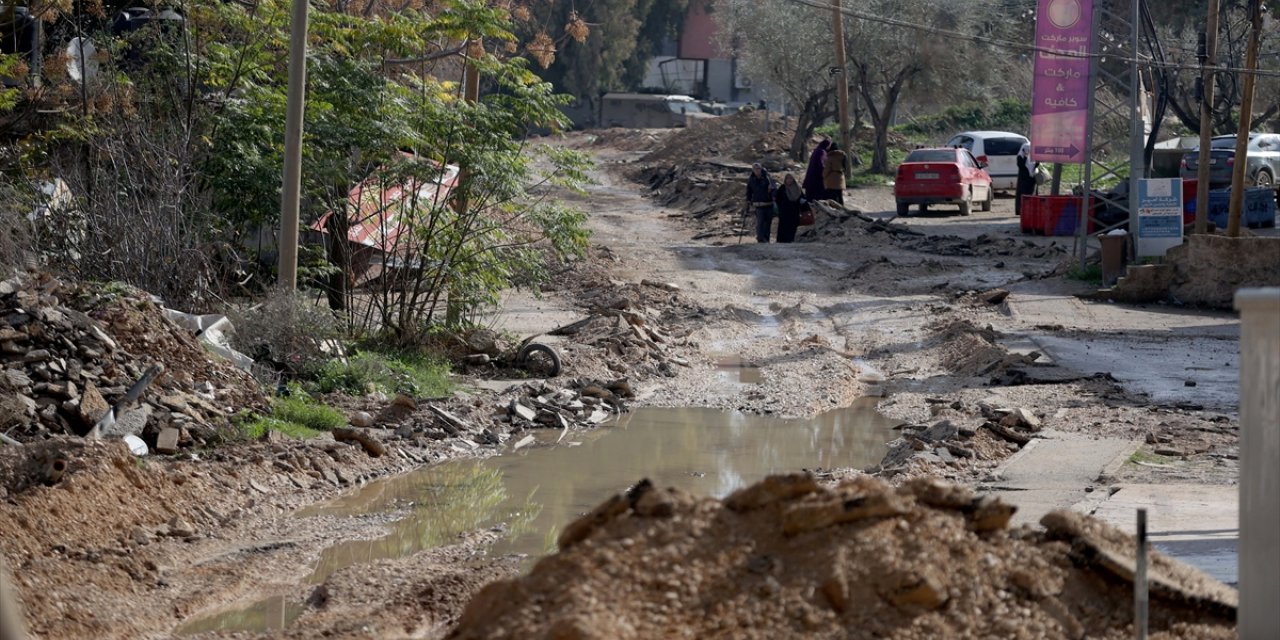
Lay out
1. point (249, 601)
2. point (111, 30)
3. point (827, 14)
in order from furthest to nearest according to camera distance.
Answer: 1. point (827, 14)
2. point (111, 30)
3. point (249, 601)

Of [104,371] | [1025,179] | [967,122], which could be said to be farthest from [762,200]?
[967,122]

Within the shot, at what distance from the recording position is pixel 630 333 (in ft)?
49.1

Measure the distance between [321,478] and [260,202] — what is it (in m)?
4.91

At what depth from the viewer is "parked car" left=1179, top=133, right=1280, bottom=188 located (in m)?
28.5

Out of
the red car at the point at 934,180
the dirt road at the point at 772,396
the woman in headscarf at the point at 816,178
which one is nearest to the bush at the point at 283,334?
the dirt road at the point at 772,396

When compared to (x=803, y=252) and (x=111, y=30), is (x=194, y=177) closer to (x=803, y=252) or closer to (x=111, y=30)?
(x=111, y=30)

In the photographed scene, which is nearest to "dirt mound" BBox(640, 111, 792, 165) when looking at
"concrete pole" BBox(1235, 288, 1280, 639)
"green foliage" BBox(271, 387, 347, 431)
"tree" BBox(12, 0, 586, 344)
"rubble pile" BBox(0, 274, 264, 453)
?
"tree" BBox(12, 0, 586, 344)

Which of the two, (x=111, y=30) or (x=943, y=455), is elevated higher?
(x=111, y=30)

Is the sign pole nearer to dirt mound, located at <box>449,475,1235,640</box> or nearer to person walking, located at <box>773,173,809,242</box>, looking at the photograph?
person walking, located at <box>773,173,809,242</box>

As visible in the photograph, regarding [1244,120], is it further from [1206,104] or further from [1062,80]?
[1062,80]

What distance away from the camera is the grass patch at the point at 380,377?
11.3 meters

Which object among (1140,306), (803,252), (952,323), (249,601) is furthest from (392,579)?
(803,252)

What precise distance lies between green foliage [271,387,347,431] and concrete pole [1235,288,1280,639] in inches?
277

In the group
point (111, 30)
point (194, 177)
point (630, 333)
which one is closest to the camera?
point (194, 177)
